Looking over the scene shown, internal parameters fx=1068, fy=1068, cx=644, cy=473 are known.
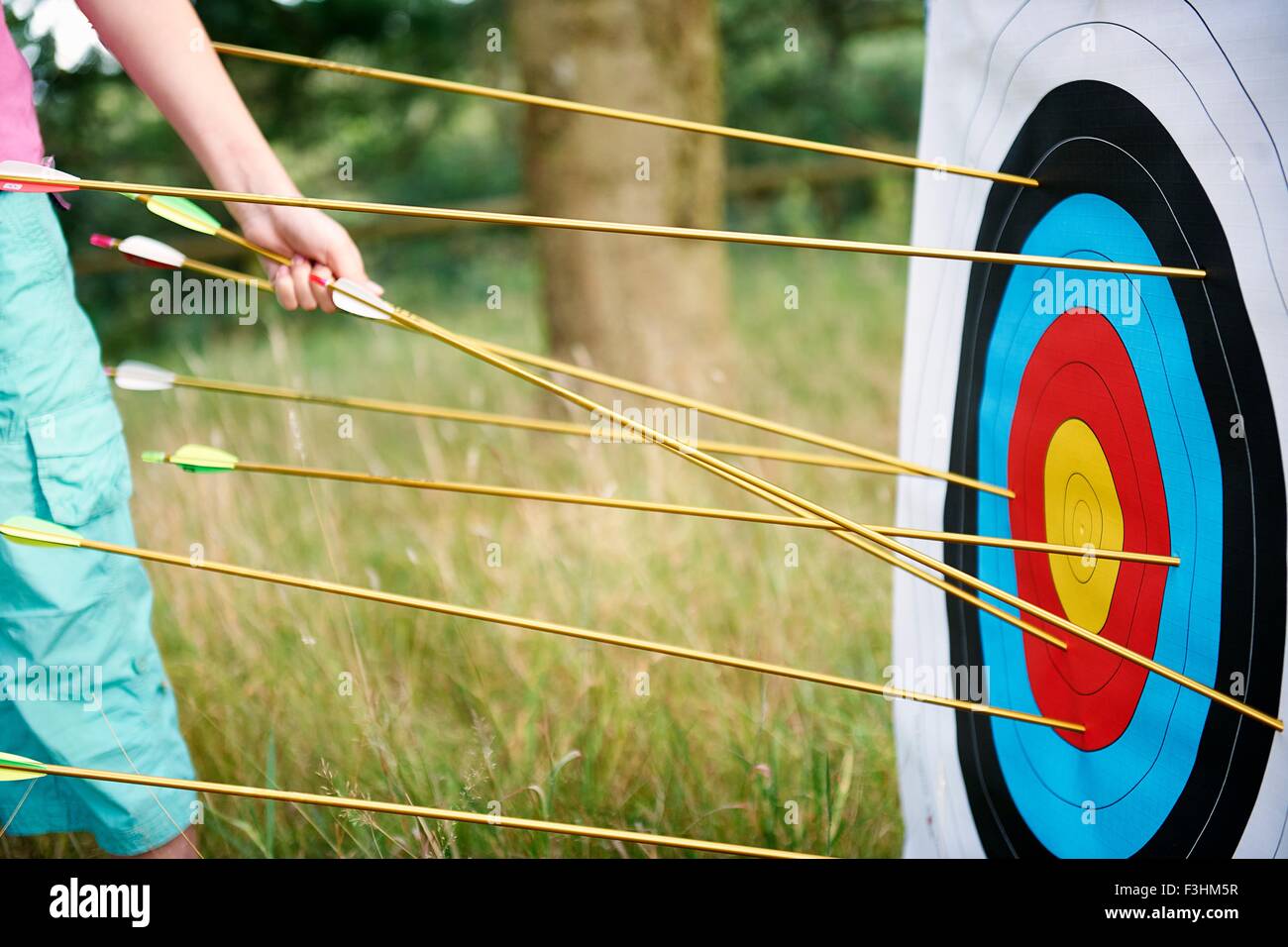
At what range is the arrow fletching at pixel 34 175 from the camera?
83 centimetres

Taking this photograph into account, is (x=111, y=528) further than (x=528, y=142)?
No

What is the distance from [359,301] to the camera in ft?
3.04

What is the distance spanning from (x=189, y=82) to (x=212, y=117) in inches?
1.4

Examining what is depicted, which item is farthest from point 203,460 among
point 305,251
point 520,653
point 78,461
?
point 520,653

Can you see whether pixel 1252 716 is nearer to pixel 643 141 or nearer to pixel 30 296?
pixel 30 296

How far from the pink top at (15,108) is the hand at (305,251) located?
194 millimetres

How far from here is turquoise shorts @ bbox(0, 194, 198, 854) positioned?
3.15 feet

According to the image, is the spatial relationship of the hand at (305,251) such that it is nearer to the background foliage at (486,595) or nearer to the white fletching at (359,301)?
the white fletching at (359,301)

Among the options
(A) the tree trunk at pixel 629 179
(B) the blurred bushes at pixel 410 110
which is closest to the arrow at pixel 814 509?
(A) the tree trunk at pixel 629 179

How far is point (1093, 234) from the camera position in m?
0.97

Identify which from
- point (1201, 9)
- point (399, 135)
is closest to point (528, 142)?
point (1201, 9)

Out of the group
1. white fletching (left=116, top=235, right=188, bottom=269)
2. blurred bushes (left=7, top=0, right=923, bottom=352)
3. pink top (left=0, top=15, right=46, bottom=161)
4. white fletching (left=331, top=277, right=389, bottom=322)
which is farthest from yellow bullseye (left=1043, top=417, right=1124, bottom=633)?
blurred bushes (left=7, top=0, right=923, bottom=352)

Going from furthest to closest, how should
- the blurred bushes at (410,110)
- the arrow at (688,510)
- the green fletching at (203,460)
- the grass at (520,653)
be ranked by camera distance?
the blurred bushes at (410,110)
the grass at (520,653)
the green fletching at (203,460)
the arrow at (688,510)

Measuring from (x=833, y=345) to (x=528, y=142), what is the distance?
136 cm
